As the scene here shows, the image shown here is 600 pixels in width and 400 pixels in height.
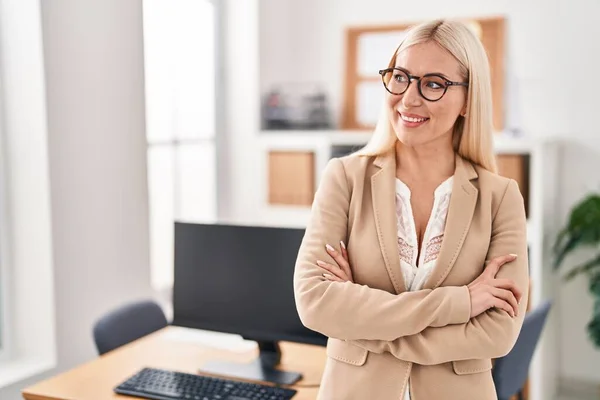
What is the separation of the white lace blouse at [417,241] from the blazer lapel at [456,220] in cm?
2

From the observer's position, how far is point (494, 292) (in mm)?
1483

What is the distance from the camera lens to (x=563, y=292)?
390cm

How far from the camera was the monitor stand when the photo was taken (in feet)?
6.73

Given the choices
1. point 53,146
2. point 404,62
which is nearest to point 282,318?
point 404,62

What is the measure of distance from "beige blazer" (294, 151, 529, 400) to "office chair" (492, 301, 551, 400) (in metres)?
0.83

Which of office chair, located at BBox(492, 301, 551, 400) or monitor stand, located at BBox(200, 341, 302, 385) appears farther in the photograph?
office chair, located at BBox(492, 301, 551, 400)

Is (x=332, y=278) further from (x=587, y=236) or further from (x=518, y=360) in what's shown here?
(x=587, y=236)

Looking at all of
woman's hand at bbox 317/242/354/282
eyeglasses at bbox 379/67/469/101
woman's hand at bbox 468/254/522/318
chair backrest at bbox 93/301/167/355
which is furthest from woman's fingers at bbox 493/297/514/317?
chair backrest at bbox 93/301/167/355

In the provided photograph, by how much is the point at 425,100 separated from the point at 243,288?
3.02 feet

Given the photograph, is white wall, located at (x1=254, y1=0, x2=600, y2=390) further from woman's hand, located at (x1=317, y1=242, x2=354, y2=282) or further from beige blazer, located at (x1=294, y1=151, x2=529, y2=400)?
woman's hand, located at (x1=317, y1=242, x2=354, y2=282)

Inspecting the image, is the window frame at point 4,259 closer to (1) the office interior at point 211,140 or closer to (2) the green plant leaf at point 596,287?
(1) the office interior at point 211,140

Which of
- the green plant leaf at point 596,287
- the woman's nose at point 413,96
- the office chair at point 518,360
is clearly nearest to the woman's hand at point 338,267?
the woman's nose at point 413,96

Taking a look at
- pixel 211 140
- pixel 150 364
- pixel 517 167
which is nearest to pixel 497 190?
pixel 150 364

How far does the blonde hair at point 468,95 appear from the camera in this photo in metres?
1.54
